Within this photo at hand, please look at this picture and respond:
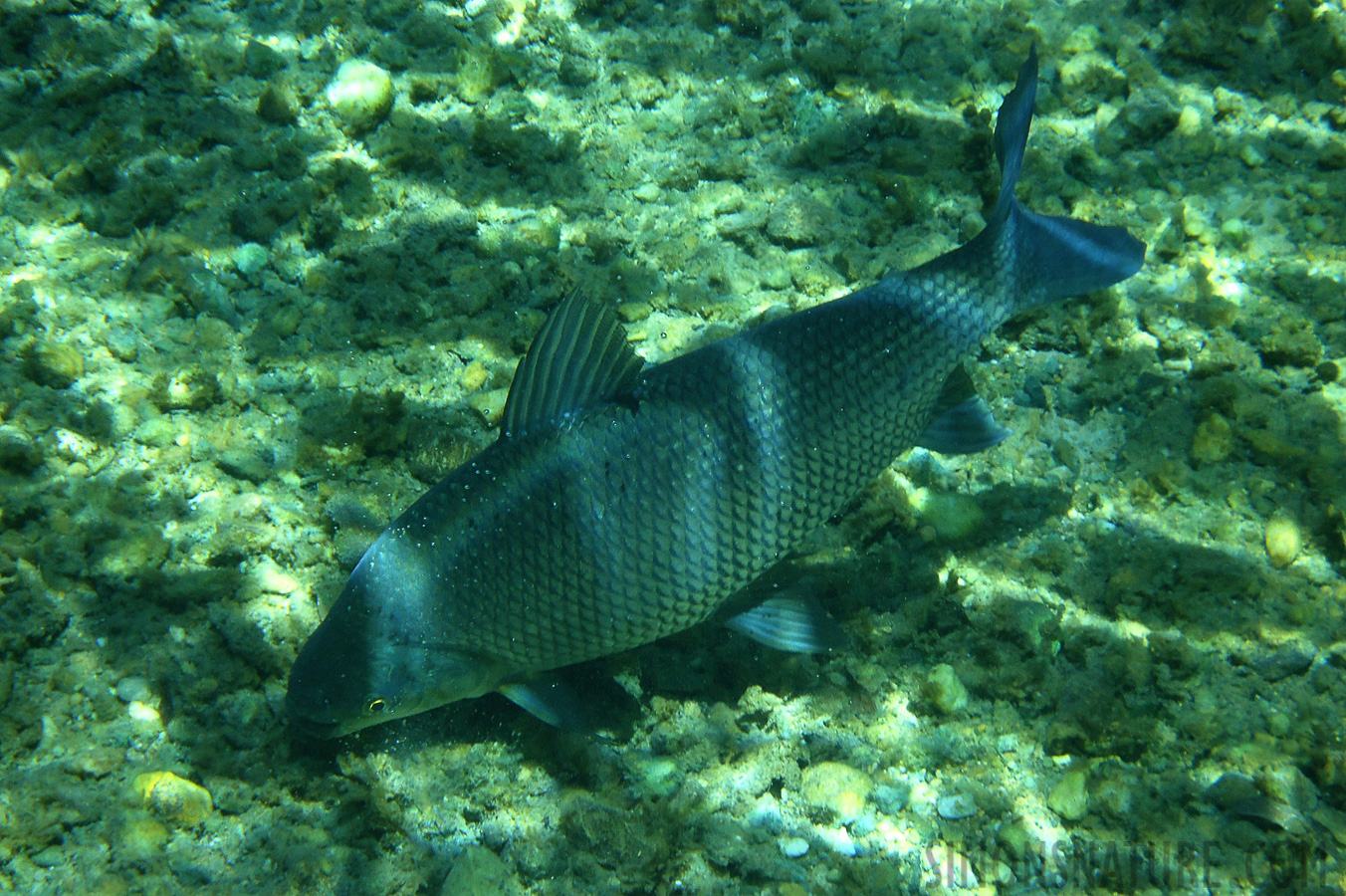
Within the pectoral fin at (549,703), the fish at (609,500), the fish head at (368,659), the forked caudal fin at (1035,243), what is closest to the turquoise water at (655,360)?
the pectoral fin at (549,703)

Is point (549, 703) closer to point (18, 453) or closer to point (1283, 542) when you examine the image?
point (18, 453)

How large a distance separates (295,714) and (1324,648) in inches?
133

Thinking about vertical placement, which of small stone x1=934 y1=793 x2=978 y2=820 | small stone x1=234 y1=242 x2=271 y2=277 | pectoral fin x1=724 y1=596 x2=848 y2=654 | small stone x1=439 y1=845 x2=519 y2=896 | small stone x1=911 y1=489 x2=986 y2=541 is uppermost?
small stone x1=234 y1=242 x2=271 y2=277

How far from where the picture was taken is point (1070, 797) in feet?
7.32

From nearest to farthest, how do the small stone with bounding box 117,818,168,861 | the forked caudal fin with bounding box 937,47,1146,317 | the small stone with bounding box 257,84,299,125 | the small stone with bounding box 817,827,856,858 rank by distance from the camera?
the small stone with bounding box 117,818,168,861 < the small stone with bounding box 817,827,856,858 < the forked caudal fin with bounding box 937,47,1146,317 < the small stone with bounding box 257,84,299,125

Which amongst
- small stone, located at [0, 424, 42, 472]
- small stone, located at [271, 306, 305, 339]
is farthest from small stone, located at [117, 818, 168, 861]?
small stone, located at [271, 306, 305, 339]

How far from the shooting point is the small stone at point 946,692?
243 cm

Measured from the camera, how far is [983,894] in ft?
6.92

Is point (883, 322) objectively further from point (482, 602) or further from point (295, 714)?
point (295, 714)

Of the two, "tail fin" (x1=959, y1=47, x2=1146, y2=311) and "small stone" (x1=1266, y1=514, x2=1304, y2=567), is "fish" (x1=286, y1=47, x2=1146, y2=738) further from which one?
"small stone" (x1=1266, y1=514, x2=1304, y2=567)

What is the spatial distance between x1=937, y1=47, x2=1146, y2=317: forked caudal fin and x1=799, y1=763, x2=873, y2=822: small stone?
1.61 m

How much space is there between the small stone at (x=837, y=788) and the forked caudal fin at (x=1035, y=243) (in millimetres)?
1613

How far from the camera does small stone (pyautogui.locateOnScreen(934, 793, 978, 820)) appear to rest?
7.37 feet

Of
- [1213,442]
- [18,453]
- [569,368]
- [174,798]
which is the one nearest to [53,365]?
[18,453]
